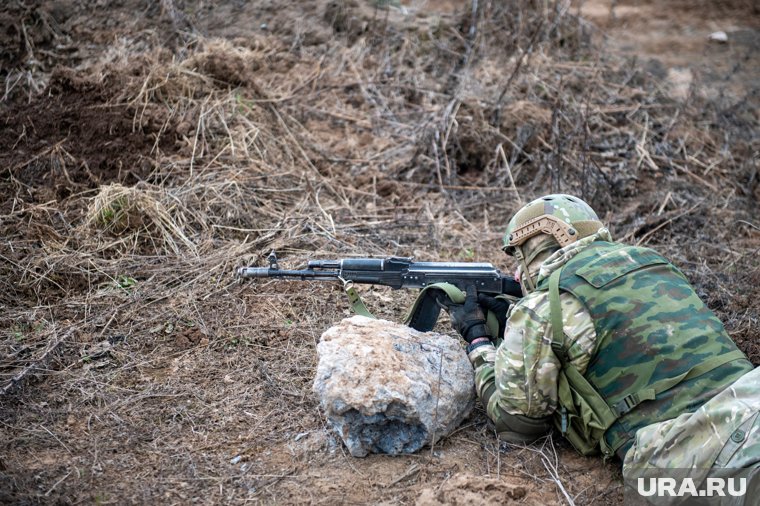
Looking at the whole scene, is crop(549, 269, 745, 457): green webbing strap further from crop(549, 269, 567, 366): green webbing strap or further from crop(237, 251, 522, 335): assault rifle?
crop(237, 251, 522, 335): assault rifle

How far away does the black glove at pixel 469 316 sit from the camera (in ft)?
14.3

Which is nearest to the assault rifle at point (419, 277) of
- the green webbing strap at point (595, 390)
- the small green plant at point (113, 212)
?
the green webbing strap at point (595, 390)

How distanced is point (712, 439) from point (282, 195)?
Answer: 451 centimetres

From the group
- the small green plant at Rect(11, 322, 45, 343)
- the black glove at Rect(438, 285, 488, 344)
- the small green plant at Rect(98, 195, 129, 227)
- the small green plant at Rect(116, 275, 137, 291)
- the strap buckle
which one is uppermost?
the strap buckle

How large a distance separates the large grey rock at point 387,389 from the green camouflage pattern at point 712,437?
1046mm

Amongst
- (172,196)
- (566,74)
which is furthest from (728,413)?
(566,74)

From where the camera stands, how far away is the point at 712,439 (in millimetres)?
3047

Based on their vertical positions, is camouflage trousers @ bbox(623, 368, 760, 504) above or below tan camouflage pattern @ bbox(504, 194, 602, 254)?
below

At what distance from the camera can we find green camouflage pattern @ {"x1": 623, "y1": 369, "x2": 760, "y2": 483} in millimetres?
2963

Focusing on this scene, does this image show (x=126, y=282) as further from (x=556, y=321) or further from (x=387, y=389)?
(x=556, y=321)

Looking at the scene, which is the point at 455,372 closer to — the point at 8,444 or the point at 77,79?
the point at 8,444

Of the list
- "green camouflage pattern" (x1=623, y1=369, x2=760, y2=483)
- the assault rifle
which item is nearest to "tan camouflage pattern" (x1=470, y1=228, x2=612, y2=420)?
"green camouflage pattern" (x1=623, y1=369, x2=760, y2=483)

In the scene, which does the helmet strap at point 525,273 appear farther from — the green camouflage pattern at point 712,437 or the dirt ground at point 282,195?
the green camouflage pattern at point 712,437

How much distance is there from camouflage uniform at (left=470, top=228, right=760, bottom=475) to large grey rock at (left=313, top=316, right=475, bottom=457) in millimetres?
212
